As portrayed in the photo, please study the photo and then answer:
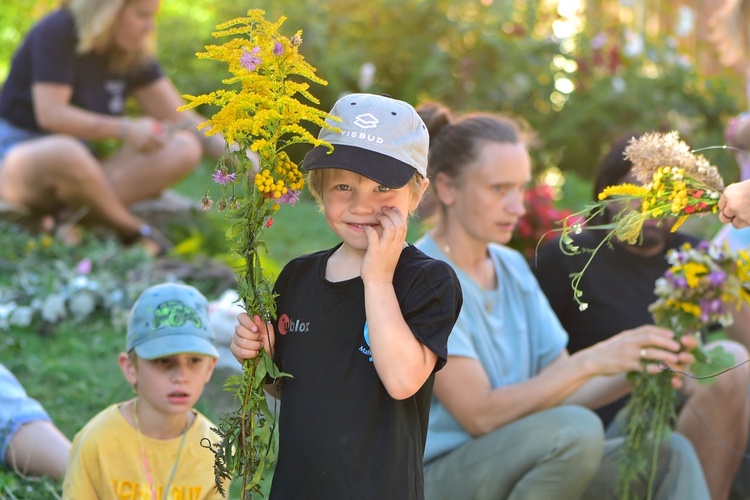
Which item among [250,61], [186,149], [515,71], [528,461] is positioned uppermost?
[515,71]

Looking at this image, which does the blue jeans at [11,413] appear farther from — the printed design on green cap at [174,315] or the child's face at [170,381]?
the printed design on green cap at [174,315]

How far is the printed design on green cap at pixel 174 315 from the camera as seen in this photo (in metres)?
3.09

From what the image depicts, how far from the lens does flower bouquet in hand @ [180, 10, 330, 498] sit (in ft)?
7.47

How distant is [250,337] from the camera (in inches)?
94.8

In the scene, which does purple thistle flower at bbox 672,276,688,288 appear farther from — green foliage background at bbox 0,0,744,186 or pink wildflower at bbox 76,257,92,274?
green foliage background at bbox 0,0,744,186

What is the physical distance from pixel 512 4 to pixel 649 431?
6.95 meters

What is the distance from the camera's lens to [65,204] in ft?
20.4

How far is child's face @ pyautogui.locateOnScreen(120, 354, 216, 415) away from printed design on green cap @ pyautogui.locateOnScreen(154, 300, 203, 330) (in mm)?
96

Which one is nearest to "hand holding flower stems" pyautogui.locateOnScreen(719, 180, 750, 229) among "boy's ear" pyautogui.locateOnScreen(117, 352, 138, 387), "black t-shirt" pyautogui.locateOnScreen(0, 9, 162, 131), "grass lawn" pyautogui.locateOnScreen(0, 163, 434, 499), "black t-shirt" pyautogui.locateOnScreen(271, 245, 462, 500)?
"black t-shirt" pyautogui.locateOnScreen(271, 245, 462, 500)

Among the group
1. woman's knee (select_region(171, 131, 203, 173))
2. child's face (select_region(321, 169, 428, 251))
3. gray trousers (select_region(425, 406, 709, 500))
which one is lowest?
gray trousers (select_region(425, 406, 709, 500))

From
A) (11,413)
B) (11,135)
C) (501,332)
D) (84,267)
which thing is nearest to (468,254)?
(501,332)

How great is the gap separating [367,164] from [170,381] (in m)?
1.06

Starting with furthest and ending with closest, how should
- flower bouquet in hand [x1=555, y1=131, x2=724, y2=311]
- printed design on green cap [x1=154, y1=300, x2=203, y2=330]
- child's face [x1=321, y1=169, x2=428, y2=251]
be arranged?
1. printed design on green cap [x1=154, y1=300, x2=203, y2=330]
2. flower bouquet in hand [x1=555, y1=131, x2=724, y2=311]
3. child's face [x1=321, y1=169, x2=428, y2=251]

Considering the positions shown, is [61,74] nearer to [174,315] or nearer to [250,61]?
[174,315]
